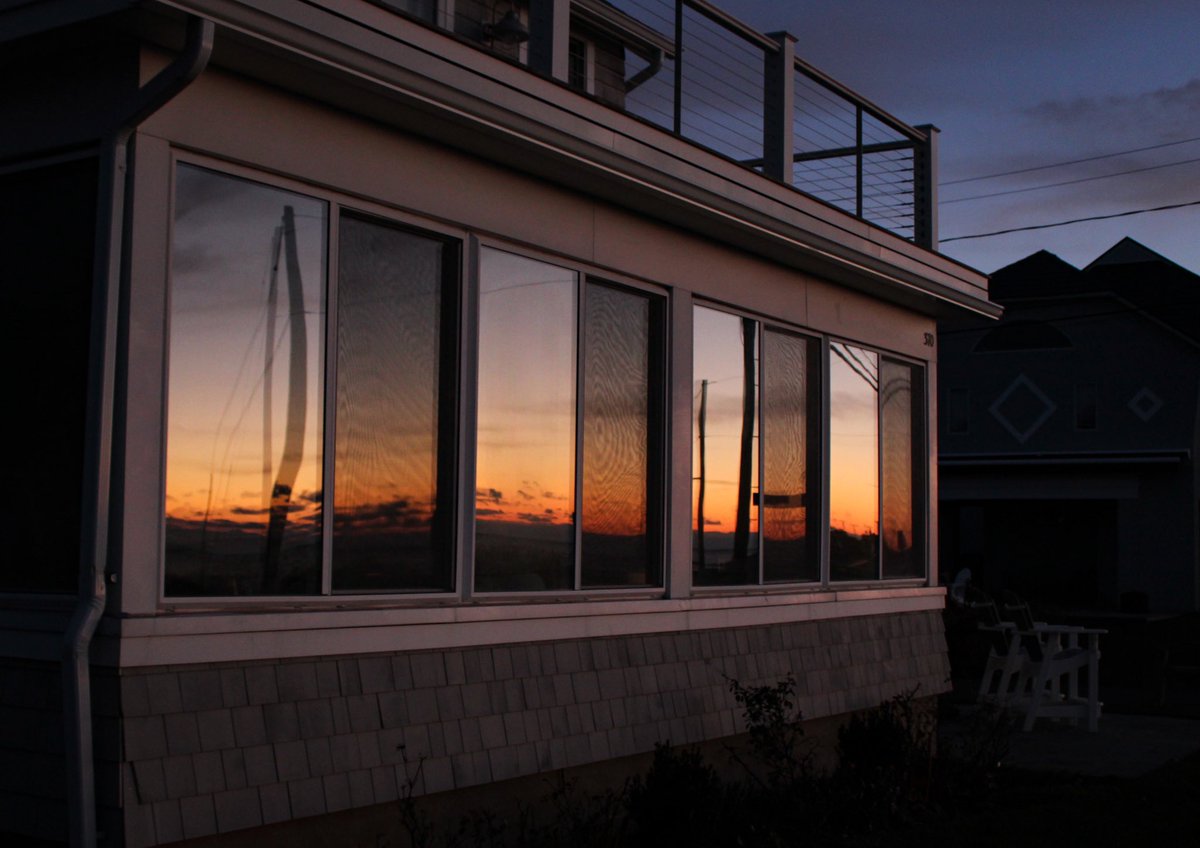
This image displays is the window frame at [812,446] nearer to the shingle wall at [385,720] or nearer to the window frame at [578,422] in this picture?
the shingle wall at [385,720]

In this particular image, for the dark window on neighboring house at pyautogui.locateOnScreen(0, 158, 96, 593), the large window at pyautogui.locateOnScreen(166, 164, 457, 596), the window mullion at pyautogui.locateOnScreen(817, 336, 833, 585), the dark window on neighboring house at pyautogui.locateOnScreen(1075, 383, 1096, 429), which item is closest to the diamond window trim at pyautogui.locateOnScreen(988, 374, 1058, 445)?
the dark window on neighboring house at pyautogui.locateOnScreen(1075, 383, 1096, 429)

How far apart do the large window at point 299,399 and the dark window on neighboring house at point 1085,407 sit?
93.5ft

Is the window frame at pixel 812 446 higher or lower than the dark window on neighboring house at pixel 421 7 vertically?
lower

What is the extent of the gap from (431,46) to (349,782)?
3.00m

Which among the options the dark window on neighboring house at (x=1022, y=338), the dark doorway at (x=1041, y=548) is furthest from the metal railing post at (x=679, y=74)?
the dark doorway at (x=1041, y=548)

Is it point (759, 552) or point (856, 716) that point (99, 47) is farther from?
point (856, 716)

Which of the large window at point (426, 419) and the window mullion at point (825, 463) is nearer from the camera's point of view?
the large window at point (426, 419)

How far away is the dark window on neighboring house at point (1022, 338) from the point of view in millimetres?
32562

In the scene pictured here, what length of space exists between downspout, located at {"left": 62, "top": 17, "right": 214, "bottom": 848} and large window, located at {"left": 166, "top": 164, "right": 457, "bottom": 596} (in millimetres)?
279

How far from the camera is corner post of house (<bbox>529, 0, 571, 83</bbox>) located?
6.69 meters

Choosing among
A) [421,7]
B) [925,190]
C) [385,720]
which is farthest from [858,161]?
[385,720]

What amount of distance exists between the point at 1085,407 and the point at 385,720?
29.2 meters

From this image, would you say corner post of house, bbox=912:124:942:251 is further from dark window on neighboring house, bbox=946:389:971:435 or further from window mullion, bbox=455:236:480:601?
dark window on neighboring house, bbox=946:389:971:435

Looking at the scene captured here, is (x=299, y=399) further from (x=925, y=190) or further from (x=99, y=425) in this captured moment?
(x=925, y=190)
